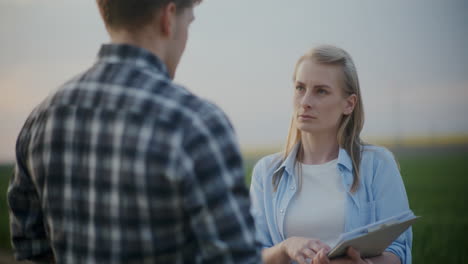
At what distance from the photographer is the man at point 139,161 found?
969 mm

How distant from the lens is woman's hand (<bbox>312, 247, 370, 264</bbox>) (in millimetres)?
1621

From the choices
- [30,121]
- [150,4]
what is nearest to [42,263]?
[30,121]

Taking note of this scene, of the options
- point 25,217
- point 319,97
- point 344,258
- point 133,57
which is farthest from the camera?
point 319,97

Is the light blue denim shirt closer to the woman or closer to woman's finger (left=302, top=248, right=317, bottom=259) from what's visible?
the woman

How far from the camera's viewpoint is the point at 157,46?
3.64 ft

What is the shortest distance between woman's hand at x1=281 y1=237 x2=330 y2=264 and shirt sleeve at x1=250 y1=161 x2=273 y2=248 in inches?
9.0

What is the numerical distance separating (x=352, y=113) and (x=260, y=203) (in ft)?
2.07

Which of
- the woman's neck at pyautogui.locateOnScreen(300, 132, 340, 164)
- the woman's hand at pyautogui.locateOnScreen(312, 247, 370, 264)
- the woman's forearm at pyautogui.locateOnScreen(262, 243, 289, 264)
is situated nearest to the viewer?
the woman's hand at pyautogui.locateOnScreen(312, 247, 370, 264)

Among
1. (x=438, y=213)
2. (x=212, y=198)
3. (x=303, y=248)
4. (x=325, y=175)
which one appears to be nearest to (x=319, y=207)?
(x=325, y=175)

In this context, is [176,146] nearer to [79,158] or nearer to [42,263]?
[79,158]

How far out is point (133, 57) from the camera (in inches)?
42.4

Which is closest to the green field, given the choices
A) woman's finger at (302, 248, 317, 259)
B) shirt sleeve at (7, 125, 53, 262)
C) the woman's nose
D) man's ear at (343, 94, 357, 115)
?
man's ear at (343, 94, 357, 115)

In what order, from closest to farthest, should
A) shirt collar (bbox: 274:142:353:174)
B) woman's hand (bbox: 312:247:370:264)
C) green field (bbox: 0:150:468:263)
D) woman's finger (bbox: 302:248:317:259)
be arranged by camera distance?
woman's hand (bbox: 312:247:370:264) < woman's finger (bbox: 302:248:317:259) < shirt collar (bbox: 274:142:353:174) < green field (bbox: 0:150:468:263)

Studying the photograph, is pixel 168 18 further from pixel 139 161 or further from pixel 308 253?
pixel 308 253
